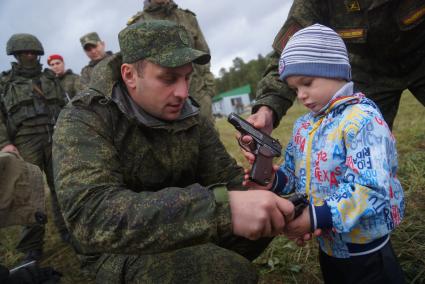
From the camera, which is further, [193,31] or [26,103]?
[193,31]

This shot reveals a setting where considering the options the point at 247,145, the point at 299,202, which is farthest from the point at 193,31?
the point at 299,202

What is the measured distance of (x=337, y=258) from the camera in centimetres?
190

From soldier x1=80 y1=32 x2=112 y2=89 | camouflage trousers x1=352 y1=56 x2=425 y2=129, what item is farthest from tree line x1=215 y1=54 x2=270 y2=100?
camouflage trousers x1=352 y1=56 x2=425 y2=129

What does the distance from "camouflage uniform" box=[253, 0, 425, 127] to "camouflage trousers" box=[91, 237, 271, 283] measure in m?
1.02

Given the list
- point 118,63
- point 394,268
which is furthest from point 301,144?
point 118,63

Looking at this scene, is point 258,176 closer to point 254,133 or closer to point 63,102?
point 254,133

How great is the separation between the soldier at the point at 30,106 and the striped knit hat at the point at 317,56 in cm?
382

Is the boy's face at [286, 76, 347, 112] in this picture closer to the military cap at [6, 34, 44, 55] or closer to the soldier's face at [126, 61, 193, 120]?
the soldier's face at [126, 61, 193, 120]

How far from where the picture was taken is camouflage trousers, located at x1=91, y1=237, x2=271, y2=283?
1962mm

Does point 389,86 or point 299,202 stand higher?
point 389,86

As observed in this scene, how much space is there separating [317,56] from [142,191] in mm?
1117

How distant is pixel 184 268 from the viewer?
1983 mm

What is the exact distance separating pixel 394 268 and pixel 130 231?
1285mm

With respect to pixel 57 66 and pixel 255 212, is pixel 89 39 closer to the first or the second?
pixel 57 66
